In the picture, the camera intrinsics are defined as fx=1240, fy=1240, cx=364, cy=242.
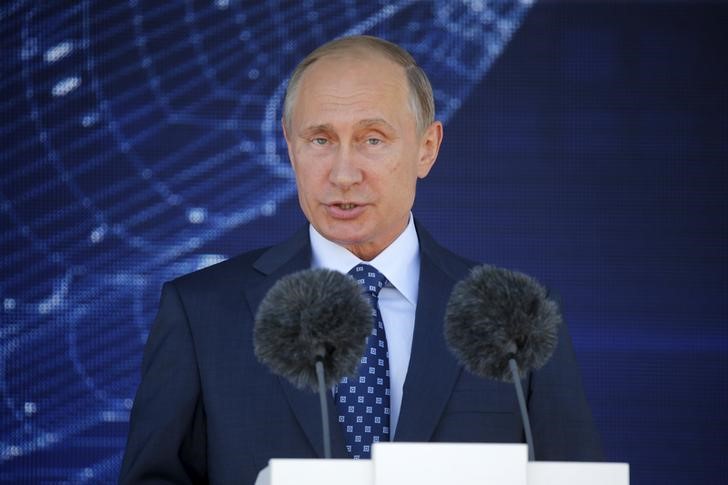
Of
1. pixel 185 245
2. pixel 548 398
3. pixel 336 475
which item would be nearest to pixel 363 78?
pixel 548 398

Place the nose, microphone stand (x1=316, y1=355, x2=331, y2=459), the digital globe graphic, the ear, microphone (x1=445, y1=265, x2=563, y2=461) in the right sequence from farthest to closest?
the digital globe graphic, the ear, the nose, microphone (x1=445, y1=265, x2=563, y2=461), microphone stand (x1=316, y1=355, x2=331, y2=459)

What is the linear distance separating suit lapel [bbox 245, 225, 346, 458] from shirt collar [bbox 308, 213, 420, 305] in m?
0.03

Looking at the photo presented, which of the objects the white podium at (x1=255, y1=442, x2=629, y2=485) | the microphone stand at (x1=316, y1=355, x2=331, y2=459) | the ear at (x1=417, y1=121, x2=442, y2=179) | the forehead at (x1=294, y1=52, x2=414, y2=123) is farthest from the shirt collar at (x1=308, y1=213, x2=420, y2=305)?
the white podium at (x1=255, y1=442, x2=629, y2=485)

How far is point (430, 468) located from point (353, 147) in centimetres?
97

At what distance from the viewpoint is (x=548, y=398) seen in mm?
2307

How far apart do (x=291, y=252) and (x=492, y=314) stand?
32.0 inches

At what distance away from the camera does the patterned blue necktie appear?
87.2 inches

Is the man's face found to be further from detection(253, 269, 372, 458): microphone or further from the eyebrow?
detection(253, 269, 372, 458): microphone

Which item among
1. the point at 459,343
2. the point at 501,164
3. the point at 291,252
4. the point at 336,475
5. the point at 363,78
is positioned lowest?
the point at 336,475

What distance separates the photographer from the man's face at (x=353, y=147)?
2285 mm

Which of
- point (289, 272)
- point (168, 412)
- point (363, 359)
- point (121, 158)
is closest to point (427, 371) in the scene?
point (363, 359)

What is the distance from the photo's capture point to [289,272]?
2404mm

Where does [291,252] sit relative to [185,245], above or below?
below

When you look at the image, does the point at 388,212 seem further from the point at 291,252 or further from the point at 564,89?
the point at 564,89
